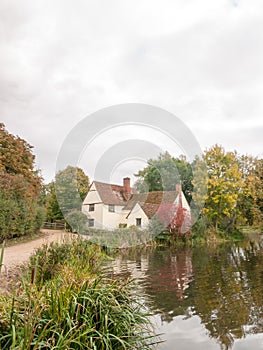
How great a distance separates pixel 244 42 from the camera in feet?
45.9

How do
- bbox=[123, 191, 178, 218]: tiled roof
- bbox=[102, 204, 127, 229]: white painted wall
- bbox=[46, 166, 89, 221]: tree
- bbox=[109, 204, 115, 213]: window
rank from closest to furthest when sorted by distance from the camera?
bbox=[123, 191, 178, 218]: tiled roof < bbox=[46, 166, 89, 221]: tree < bbox=[102, 204, 127, 229]: white painted wall < bbox=[109, 204, 115, 213]: window

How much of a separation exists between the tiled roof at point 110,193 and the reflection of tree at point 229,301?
19.9 m

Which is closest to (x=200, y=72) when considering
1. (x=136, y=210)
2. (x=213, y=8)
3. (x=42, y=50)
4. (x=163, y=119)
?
(x=163, y=119)

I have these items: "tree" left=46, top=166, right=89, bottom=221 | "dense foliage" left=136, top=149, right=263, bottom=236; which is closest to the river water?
"dense foliage" left=136, top=149, right=263, bottom=236

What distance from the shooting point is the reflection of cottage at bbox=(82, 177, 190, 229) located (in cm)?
2731

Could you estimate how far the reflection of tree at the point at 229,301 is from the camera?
15.8 ft

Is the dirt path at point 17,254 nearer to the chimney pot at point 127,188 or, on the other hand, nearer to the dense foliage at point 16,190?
the dense foliage at point 16,190

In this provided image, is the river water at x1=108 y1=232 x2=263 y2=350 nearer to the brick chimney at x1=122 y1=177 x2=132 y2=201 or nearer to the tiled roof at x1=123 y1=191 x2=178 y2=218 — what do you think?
the tiled roof at x1=123 y1=191 x2=178 y2=218

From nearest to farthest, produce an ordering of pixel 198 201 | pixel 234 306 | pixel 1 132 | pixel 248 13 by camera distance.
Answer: pixel 234 306 → pixel 248 13 → pixel 1 132 → pixel 198 201

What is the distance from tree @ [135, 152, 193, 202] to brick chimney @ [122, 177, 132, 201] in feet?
7.40

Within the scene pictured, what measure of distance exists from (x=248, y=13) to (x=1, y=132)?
1820 centimetres

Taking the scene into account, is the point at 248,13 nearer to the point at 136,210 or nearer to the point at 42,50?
the point at 42,50

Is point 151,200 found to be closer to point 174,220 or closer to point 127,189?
point 127,189

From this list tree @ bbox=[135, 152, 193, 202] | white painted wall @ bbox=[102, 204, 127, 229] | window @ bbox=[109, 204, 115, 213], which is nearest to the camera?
white painted wall @ bbox=[102, 204, 127, 229]
